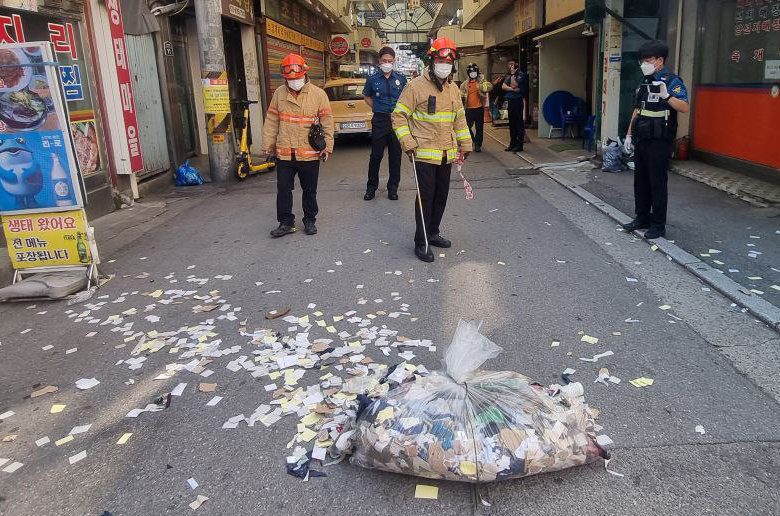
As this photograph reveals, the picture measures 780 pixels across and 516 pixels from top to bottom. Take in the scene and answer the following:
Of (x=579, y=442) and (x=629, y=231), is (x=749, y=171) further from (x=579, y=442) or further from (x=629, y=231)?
(x=579, y=442)

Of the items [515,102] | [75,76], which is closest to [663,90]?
[75,76]

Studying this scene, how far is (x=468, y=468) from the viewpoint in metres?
2.68

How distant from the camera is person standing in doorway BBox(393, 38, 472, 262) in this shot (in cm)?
614

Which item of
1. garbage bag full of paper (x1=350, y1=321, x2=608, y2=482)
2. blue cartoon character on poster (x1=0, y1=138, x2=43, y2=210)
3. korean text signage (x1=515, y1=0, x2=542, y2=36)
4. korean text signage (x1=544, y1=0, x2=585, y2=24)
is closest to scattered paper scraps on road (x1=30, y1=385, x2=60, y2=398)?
garbage bag full of paper (x1=350, y1=321, x2=608, y2=482)

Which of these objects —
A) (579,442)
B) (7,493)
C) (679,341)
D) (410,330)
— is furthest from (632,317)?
(7,493)

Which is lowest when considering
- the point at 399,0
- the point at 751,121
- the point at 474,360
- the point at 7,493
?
the point at 7,493

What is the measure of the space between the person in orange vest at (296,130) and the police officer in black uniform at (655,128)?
3327 mm

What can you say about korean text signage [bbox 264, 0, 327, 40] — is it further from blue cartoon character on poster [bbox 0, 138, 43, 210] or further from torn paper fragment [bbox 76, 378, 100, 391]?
torn paper fragment [bbox 76, 378, 100, 391]

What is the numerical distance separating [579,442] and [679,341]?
179cm

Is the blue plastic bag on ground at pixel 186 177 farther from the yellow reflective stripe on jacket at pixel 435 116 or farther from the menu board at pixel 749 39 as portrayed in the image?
the menu board at pixel 749 39

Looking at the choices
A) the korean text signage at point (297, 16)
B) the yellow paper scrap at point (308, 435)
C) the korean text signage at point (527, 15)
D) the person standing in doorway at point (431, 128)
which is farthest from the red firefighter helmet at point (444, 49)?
the korean text signage at point (297, 16)

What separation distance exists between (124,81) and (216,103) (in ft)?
6.99

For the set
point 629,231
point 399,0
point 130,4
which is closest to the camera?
point 629,231

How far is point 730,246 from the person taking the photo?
6.27 meters
